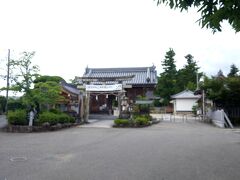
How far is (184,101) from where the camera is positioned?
4166 cm

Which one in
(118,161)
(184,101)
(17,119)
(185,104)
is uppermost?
(184,101)

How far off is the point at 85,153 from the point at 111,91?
51.3 ft

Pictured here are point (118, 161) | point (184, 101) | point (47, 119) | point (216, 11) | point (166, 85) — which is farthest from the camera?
point (166, 85)

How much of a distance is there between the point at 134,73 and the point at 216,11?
35.0 m

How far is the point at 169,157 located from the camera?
847 cm

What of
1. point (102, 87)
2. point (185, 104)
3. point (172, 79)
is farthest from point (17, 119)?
point (172, 79)

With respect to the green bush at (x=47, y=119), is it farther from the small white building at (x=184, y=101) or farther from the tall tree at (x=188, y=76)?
the tall tree at (x=188, y=76)

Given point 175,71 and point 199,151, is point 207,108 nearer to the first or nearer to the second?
point 175,71

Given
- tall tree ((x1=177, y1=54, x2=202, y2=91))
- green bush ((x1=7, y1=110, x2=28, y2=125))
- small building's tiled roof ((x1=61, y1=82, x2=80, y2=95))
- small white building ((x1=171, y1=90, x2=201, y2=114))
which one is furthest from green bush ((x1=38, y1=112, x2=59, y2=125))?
tall tree ((x1=177, y1=54, x2=202, y2=91))

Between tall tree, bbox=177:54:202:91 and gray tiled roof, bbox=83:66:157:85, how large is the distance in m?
8.44

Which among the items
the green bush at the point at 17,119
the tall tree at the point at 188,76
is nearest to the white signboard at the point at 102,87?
the green bush at the point at 17,119

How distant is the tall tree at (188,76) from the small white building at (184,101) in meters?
3.02

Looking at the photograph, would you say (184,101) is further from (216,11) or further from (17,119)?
(216,11)

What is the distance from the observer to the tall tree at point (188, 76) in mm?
46506
